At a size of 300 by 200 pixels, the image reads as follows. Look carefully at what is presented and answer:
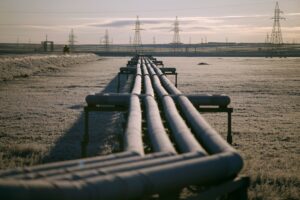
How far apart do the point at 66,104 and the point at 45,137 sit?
5267 millimetres

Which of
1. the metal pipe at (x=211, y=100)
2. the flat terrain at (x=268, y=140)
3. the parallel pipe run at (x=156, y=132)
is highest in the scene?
the metal pipe at (x=211, y=100)

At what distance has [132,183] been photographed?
2.99 meters

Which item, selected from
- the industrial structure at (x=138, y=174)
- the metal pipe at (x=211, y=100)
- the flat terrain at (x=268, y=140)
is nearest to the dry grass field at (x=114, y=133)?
the flat terrain at (x=268, y=140)

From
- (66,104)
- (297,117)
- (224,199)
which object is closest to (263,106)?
(297,117)

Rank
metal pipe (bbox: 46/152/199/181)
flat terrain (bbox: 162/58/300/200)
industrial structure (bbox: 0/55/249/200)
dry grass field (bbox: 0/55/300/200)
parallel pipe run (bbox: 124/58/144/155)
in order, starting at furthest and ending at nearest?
dry grass field (bbox: 0/55/300/200) < flat terrain (bbox: 162/58/300/200) < parallel pipe run (bbox: 124/58/144/155) < metal pipe (bbox: 46/152/199/181) < industrial structure (bbox: 0/55/249/200)

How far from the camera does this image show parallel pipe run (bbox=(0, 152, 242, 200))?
8.59 feet

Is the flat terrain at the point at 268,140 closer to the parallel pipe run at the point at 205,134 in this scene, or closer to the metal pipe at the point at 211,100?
the metal pipe at the point at 211,100

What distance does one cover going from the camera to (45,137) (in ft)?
30.4

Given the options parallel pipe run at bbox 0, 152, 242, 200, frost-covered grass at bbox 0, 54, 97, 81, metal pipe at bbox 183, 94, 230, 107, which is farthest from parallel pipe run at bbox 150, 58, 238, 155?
frost-covered grass at bbox 0, 54, 97, 81

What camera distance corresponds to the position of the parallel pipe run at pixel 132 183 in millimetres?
2619

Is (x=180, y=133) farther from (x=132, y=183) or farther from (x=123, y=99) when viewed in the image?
(x=123, y=99)

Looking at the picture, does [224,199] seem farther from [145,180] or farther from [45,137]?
[45,137]

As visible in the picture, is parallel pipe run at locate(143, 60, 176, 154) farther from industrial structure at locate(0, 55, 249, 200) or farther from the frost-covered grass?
the frost-covered grass

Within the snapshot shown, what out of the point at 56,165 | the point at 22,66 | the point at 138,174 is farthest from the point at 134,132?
the point at 22,66
